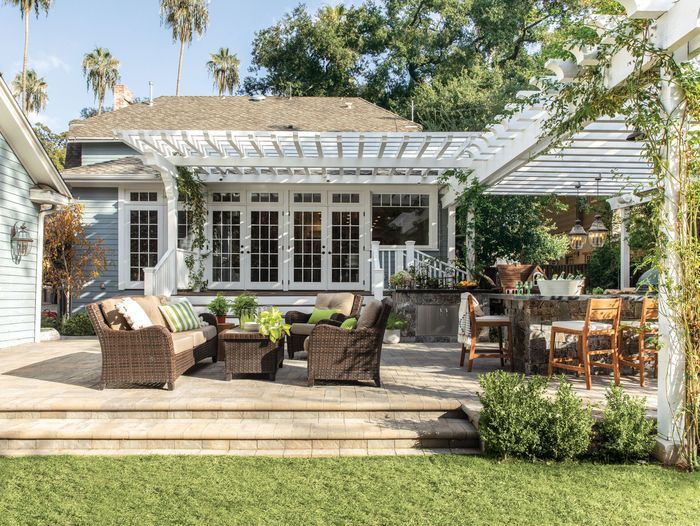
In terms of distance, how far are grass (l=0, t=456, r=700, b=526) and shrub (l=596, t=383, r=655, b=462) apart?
13 cm

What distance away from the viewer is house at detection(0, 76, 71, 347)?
919cm

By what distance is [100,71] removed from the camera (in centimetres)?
2953

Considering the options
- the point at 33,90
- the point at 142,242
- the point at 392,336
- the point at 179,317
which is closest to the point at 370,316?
the point at 179,317

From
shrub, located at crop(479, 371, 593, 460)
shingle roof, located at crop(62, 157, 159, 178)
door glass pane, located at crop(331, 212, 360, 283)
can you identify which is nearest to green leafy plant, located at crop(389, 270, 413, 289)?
door glass pane, located at crop(331, 212, 360, 283)

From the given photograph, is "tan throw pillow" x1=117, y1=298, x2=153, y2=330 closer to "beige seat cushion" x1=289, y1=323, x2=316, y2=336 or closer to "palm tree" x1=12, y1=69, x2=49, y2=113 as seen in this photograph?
"beige seat cushion" x1=289, y1=323, x2=316, y2=336

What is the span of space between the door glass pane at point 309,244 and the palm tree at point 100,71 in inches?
819

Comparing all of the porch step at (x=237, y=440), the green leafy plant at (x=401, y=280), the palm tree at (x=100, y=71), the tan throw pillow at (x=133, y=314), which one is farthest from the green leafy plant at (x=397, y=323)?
the palm tree at (x=100, y=71)

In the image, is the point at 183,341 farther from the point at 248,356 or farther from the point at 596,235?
the point at 596,235

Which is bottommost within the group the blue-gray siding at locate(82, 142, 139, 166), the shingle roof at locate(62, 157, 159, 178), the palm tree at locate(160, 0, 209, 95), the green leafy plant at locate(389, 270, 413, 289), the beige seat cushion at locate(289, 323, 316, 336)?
the beige seat cushion at locate(289, 323, 316, 336)

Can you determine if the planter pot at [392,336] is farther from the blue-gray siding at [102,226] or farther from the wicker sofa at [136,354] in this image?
the blue-gray siding at [102,226]

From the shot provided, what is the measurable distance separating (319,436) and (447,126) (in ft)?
55.6

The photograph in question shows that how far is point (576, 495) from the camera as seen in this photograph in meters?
3.70

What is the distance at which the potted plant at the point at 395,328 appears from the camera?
10155mm

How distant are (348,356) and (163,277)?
585 cm
